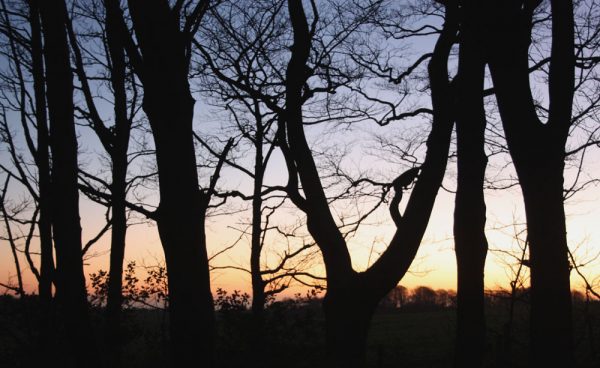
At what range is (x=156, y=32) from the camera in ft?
13.6

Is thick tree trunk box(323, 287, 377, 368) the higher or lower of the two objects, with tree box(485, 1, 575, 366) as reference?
lower

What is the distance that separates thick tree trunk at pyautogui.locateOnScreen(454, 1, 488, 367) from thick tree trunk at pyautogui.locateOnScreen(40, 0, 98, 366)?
452 cm

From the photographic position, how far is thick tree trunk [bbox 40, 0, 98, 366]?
4832mm

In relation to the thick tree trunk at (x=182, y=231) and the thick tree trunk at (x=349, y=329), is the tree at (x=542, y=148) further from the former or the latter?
the thick tree trunk at (x=182, y=231)

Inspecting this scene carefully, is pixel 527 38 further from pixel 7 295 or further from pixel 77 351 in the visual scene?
pixel 7 295

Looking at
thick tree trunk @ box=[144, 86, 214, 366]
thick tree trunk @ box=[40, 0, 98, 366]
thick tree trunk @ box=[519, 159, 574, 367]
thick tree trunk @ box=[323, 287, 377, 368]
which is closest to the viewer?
thick tree trunk @ box=[144, 86, 214, 366]

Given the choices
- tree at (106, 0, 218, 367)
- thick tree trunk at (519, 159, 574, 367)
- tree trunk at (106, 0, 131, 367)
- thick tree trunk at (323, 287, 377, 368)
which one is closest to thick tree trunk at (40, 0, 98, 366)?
tree at (106, 0, 218, 367)

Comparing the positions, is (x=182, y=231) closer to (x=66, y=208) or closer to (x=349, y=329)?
(x=66, y=208)

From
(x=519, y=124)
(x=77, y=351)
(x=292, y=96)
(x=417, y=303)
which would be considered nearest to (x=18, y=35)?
(x=292, y=96)

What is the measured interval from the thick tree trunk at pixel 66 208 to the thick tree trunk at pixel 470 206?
452 centimetres

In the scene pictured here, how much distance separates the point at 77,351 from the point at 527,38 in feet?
20.1

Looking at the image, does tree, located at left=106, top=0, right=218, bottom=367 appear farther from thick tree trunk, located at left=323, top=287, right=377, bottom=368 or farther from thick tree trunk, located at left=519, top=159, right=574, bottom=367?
thick tree trunk, located at left=519, top=159, right=574, bottom=367

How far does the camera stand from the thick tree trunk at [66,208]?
4.83m

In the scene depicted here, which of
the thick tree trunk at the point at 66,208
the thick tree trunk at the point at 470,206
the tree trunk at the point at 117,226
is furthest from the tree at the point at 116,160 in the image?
the thick tree trunk at the point at 470,206
